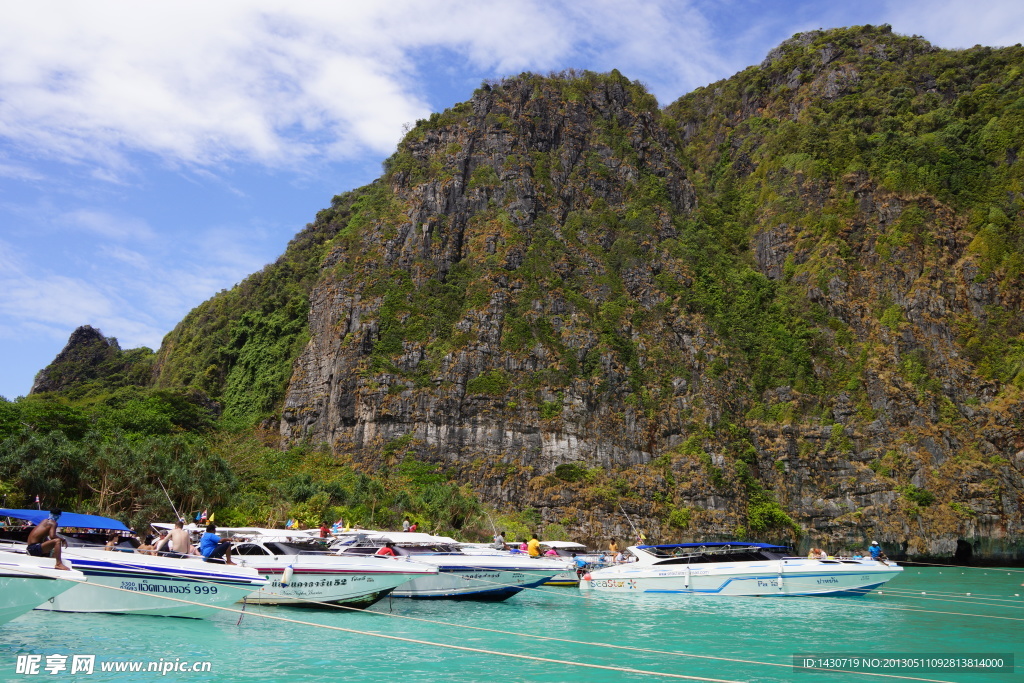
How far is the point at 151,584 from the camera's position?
22328mm

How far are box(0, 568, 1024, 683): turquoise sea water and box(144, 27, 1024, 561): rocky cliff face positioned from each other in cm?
4868

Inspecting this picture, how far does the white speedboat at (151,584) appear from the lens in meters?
22.3

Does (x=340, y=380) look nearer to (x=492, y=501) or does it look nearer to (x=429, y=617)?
(x=492, y=501)

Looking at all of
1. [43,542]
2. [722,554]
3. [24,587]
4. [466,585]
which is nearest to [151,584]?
[43,542]

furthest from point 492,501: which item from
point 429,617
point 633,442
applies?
point 429,617

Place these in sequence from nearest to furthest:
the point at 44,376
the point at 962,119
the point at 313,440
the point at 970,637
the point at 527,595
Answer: the point at 970,637
the point at 527,595
the point at 313,440
the point at 962,119
the point at 44,376

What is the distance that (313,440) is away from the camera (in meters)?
90.9

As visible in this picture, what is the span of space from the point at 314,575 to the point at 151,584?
6496 mm

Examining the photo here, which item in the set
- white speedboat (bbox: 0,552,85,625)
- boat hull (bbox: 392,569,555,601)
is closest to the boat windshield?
boat hull (bbox: 392,569,555,601)

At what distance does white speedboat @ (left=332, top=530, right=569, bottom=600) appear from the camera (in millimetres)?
32969

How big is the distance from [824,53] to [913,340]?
71684 mm

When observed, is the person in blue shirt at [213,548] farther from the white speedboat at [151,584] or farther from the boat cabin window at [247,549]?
the boat cabin window at [247,549]

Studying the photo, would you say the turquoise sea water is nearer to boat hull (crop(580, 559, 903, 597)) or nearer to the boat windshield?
boat hull (crop(580, 559, 903, 597))

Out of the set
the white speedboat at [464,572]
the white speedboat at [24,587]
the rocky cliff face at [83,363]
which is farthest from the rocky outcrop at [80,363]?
the white speedboat at [24,587]
